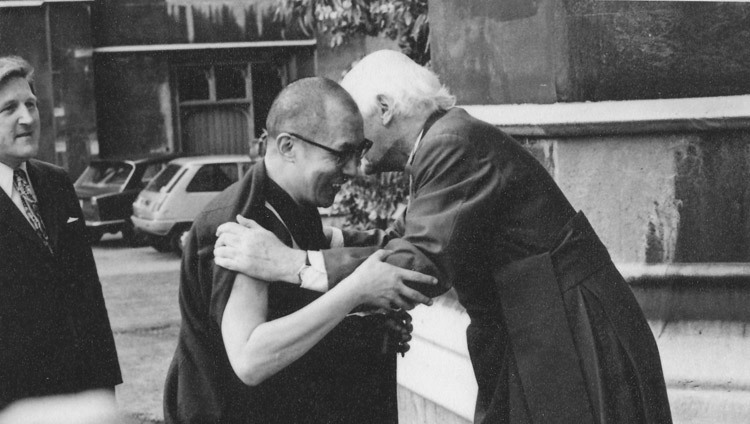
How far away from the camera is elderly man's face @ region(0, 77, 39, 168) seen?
11.7ft

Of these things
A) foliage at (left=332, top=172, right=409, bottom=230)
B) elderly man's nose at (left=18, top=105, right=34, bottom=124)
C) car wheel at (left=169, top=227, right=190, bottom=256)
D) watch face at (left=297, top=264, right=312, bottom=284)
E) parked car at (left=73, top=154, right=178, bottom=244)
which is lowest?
car wheel at (left=169, top=227, right=190, bottom=256)

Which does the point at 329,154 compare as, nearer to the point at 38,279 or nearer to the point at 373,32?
the point at 38,279

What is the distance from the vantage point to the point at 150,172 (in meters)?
17.4

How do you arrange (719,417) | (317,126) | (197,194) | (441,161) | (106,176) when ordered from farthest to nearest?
(106,176)
(197,194)
(719,417)
(441,161)
(317,126)

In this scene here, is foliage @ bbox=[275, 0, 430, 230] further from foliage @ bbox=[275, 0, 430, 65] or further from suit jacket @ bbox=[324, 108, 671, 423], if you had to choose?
suit jacket @ bbox=[324, 108, 671, 423]

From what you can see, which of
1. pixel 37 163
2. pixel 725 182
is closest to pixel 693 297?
pixel 725 182

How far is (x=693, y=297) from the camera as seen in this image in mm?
3830

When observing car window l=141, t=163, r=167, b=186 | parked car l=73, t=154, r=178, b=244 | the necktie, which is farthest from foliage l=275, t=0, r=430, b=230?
car window l=141, t=163, r=167, b=186

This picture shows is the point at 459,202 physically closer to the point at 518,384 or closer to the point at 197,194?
the point at 518,384

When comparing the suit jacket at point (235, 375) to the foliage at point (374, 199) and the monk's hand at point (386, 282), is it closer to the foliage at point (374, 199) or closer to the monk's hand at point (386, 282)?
the monk's hand at point (386, 282)

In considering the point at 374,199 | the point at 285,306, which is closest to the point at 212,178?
the point at 374,199

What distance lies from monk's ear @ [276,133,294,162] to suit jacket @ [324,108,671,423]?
0.30 metres

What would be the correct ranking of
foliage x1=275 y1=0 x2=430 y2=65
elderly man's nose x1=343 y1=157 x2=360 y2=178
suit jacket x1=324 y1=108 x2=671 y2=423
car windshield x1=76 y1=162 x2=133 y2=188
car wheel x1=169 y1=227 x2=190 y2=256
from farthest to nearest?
car windshield x1=76 y1=162 x2=133 y2=188
car wheel x1=169 y1=227 x2=190 y2=256
foliage x1=275 y1=0 x2=430 y2=65
suit jacket x1=324 y1=108 x2=671 y2=423
elderly man's nose x1=343 y1=157 x2=360 y2=178

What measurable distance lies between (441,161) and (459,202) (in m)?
0.13
